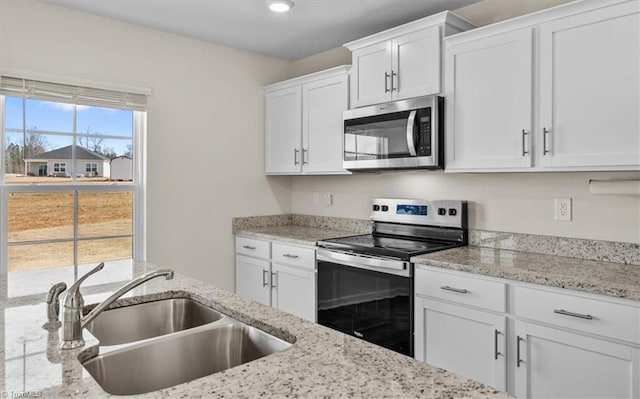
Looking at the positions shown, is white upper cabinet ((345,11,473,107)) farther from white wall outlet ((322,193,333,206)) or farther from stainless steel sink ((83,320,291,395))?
stainless steel sink ((83,320,291,395))

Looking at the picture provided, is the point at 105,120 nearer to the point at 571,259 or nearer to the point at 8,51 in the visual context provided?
the point at 8,51

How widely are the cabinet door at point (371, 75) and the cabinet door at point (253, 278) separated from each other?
1.45 m

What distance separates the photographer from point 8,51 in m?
2.61

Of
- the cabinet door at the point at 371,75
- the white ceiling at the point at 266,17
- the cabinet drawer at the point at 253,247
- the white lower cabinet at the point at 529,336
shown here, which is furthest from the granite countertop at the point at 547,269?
the white ceiling at the point at 266,17

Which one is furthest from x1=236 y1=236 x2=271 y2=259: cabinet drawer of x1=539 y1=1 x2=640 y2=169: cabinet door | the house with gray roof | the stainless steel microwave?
x1=539 y1=1 x2=640 y2=169: cabinet door

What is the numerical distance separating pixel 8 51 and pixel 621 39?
10.7ft

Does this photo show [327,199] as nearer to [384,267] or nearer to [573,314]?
[384,267]

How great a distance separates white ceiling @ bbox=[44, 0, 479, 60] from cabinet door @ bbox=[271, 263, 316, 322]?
Answer: 5.70 feet

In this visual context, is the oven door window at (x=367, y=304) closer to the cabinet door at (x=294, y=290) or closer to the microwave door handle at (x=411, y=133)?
the cabinet door at (x=294, y=290)

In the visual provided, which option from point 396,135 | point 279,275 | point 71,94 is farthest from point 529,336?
point 71,94

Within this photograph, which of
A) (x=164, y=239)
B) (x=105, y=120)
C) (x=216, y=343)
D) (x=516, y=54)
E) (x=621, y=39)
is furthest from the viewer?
(x=164, y=239)

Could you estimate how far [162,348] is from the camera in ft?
4.04

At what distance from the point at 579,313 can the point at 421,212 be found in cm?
129

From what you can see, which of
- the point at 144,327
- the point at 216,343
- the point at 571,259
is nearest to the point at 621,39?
the point at 571,259
